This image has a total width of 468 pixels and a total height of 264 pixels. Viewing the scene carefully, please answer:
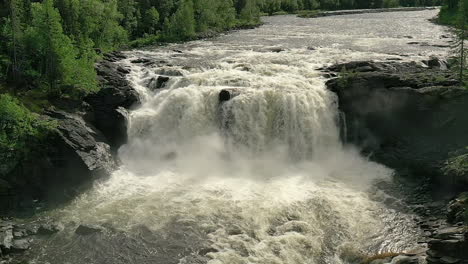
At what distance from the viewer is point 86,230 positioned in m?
25.9

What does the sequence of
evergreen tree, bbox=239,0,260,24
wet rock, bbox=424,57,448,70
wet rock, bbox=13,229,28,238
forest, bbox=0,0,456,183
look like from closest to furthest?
wet rock, bbox=13,229,28,238, forest, bbox=0,0,456,183, wet rock, bbox=424,57,448,70, evergreen tree, bbox=239,0,260,24

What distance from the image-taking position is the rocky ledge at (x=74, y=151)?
3083 centimetres

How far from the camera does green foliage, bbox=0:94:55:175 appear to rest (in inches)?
1217

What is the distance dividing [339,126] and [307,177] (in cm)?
774

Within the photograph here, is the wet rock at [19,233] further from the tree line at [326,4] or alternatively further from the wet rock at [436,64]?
the tree line at [326,4]

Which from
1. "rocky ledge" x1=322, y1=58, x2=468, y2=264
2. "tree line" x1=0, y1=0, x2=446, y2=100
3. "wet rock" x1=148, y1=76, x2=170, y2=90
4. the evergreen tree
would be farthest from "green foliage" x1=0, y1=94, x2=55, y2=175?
the evergreen tree

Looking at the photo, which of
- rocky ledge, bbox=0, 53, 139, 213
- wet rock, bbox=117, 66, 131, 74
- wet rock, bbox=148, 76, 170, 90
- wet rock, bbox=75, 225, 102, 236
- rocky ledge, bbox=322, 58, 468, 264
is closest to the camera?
wet rock, bbox=75, 225, 102, 236

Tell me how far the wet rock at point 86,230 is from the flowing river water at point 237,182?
0.37m

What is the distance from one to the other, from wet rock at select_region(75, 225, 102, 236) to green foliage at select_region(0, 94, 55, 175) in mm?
9026

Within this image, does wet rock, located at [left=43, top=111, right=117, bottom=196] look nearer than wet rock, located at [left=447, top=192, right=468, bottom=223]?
No

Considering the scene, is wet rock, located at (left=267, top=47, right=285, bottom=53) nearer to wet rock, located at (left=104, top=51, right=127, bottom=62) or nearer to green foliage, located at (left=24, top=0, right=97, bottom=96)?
wet rock, located at (left=104, top=51, right=127, bottom=62)

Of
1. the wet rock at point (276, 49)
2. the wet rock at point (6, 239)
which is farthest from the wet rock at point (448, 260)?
the wet rock at point (276, 49)

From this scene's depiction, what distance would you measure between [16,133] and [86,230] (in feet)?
36.6

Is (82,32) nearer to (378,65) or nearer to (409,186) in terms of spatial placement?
(378,65)
